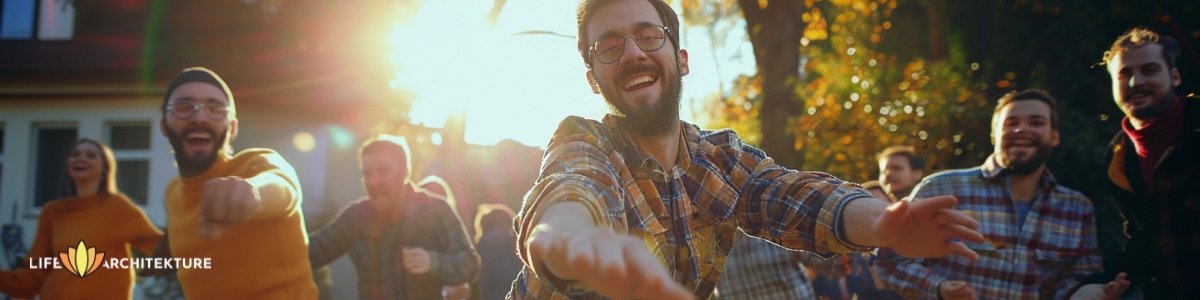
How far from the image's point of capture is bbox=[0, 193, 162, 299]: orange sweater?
18.6 feet

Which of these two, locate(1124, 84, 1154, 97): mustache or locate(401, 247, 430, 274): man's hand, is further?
locate(401, 247, 430, 274): man's hand

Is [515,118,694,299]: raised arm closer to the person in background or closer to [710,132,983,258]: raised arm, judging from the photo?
[710,132,983,258]: raised arm

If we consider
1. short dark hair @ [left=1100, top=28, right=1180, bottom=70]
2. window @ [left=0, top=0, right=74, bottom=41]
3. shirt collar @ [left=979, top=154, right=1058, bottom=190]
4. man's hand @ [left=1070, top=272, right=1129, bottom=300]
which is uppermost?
window @ [left=0, top=0, right=74, bottom=41]

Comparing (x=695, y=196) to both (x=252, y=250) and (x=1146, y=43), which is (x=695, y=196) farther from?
(x=1146, y=43)

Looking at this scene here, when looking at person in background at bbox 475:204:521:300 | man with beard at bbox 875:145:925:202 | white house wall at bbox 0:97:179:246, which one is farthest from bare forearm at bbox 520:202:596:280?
white house wall at bbox 0:97:179:246

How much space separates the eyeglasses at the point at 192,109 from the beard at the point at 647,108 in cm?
252

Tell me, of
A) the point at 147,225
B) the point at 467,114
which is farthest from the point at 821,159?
the point at 147,225

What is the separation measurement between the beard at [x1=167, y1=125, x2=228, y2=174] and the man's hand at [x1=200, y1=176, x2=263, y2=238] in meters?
1.19

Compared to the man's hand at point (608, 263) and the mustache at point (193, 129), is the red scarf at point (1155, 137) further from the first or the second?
the mustache at point (193, 129)

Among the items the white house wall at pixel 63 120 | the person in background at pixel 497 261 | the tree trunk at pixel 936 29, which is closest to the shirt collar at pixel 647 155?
the person in background at pixel 497 261

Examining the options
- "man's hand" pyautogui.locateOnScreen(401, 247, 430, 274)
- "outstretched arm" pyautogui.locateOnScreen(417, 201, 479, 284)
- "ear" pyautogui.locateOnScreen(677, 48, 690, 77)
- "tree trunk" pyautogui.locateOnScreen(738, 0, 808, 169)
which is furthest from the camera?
"tree trunk" pyautogui.locateOnScreen(738, 0, 808, 169)

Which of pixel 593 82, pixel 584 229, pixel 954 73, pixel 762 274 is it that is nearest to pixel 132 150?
pixel 954 73

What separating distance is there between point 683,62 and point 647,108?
0.38 metres

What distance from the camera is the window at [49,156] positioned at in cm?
1524
